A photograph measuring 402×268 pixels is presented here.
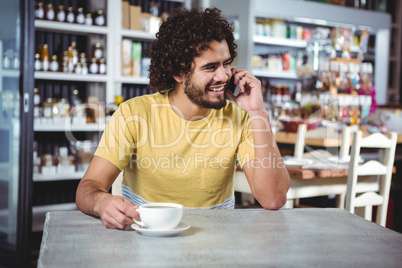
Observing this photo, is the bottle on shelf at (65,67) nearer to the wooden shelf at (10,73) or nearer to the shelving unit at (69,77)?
the shelving unit at (69,77)

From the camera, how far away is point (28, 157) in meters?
2.85

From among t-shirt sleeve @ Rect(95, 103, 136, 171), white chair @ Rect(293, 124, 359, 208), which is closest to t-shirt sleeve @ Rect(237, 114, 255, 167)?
t-shirt sleeve @ Rect(95, 103, 136, 171)

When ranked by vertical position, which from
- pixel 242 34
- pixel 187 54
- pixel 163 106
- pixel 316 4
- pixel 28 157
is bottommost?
pixel 28 157

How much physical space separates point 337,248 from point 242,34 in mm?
3625

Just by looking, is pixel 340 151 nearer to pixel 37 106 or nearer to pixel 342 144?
pixel 342 144

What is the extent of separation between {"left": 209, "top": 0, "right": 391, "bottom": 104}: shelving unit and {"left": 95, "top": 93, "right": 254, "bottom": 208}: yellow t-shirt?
2.82 meters

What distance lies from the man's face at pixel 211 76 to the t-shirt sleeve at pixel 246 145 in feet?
0.44

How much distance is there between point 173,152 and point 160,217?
0.59 meters

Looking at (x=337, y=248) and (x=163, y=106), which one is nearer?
(x=337, y=248)

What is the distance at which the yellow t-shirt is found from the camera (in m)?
1.51

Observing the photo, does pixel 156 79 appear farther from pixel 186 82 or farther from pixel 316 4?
pixel 316 4

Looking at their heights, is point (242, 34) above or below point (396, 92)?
above

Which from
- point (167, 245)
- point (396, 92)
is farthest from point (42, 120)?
point (396, 92)

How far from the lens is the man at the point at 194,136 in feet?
4.94
